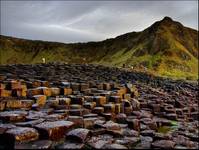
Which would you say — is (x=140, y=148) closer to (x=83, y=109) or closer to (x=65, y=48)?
(x=83, y=109)

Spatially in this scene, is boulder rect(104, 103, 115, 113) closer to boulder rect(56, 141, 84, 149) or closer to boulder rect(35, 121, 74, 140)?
boulder rect(35, 121, 74, 140)

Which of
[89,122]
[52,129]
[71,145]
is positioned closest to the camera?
[71,145]

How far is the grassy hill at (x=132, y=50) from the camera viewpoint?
64812mm

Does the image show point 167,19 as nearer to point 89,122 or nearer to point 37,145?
point 89,122

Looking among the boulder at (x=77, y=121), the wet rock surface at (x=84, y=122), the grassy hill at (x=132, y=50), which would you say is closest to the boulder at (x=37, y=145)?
the wet rock surface at (x=84, y=122)

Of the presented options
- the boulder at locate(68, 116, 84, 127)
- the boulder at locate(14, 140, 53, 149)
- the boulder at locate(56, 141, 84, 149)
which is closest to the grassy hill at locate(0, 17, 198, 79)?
the boulder at locate(68, 116, 84, 127)

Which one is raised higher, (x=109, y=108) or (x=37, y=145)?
(x=109, y=108)

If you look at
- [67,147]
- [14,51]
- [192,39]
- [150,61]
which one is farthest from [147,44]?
[67,147]

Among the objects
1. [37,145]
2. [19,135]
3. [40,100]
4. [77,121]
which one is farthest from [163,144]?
[40,100]

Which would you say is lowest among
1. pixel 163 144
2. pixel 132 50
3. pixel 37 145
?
pixel 163 144

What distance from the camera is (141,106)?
9078 mm

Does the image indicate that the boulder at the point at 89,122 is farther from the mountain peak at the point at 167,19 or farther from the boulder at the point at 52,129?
the mountain peak at the point at 167,19

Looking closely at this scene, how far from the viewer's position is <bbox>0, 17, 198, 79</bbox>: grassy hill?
64812mm

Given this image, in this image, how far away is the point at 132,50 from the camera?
75.9 meters
